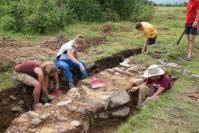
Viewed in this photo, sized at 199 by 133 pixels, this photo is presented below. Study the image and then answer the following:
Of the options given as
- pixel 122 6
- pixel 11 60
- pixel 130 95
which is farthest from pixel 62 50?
pixel 122 6

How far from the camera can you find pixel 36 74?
9.34 meters

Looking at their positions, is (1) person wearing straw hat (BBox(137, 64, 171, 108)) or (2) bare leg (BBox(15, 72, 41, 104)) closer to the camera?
(1) person wearing straw hat (BBox(137, 64, 171, 108))

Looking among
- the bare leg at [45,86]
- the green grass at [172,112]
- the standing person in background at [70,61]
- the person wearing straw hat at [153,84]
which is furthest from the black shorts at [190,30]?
the bare leg at [45,86]

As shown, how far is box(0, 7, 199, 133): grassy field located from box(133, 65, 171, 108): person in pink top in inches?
7.5

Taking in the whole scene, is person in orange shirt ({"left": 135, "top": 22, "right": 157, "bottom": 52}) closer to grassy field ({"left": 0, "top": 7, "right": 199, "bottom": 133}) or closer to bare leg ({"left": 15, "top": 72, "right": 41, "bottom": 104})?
grassy field ({"left": 0, "top": 7, "right": 199, "bottom": 133})

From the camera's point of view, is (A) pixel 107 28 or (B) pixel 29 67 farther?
(A) pixel 107 28

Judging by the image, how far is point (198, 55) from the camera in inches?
471

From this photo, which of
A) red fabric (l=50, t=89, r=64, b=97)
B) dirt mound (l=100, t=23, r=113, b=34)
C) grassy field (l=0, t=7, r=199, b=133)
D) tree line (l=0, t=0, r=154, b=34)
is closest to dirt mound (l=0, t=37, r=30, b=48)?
grassy field (l=0, t=7, r=199, b=133)

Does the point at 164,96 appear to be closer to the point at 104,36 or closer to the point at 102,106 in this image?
the point at 102,106

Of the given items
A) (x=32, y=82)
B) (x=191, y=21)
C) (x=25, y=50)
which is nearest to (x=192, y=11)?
(x=191, y=21)

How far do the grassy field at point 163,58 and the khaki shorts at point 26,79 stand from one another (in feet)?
0.67

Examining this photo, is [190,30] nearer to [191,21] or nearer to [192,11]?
[191,21]

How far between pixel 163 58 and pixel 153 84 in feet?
7.21

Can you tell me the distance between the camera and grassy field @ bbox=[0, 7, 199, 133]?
294 inches
